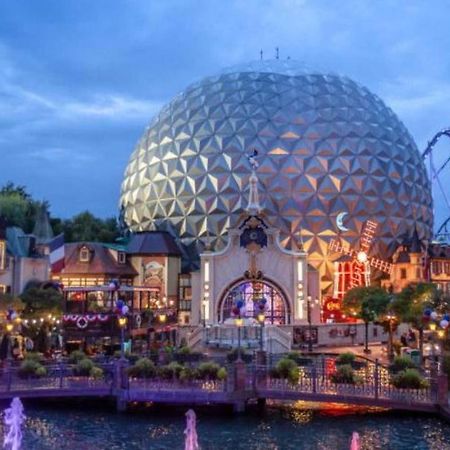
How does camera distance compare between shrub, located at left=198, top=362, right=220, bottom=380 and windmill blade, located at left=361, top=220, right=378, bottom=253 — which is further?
windmill blade, located at left=361, top=220, right=378, bottom=253

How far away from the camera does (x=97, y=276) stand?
63625mm

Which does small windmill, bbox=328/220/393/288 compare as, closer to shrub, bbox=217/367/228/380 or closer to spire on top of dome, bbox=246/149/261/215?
spire on top of dome, bbox=246/149/261/215

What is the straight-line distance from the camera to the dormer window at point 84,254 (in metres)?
64.3

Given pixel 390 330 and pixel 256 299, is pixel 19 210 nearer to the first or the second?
pixel 256 299

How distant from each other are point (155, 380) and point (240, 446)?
782 centimetres

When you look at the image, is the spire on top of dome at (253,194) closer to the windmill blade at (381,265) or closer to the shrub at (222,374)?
the windmill blade at (381,265)

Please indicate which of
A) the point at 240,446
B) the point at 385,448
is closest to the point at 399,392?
the point at 385,448

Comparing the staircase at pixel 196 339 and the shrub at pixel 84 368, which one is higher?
the staircase at pixel 196 339

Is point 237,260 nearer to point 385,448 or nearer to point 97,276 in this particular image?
point 97,276

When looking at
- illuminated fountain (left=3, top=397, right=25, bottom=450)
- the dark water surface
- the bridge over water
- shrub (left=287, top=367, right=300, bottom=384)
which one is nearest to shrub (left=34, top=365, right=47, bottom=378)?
the bridge over water

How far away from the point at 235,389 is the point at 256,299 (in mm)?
28595

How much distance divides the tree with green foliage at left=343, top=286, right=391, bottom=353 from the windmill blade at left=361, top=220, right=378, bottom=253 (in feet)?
35.9

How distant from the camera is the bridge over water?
28.8 m

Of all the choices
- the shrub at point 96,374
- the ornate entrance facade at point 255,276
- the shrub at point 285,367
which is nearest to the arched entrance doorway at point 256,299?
the ornate entrance facade at point 255,276
